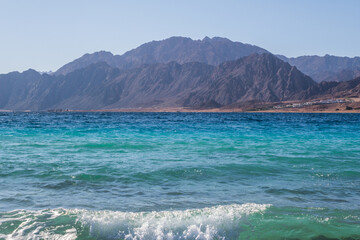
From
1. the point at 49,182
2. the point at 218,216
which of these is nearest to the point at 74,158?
the point at 49,182

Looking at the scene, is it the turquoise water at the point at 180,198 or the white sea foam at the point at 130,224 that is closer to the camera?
the white sea foam at the point at 130,224

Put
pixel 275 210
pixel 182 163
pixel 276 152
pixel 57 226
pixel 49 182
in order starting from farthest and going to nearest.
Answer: pixel 276 152
pixel 182 163
pixel 49 182
pixel 275 210
pixel 57 226

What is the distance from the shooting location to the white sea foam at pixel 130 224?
7.73 metres

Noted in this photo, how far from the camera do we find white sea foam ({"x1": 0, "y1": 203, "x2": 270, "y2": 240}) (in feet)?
25.4

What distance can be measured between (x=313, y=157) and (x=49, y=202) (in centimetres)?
1437

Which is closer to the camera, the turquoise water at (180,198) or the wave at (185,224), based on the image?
the wave at (185,224)

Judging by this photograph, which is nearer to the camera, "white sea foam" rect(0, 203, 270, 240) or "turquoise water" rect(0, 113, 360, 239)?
"white sea foam" rect(0, 203, 270, 240)

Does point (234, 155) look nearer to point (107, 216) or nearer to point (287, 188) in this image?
point (287, 188)

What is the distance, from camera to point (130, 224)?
8086mm

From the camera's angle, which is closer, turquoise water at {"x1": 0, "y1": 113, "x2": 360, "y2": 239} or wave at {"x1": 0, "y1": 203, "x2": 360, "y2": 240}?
wave at {"x1": 0, "y1": 203, "x2": 360, "y2": 240}

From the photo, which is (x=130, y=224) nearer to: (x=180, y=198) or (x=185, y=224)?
(x=185, y=224)

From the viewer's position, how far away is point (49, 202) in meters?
9.81

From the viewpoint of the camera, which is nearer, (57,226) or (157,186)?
(57,226)

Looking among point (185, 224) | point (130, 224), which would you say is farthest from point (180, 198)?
point (130, 224)
